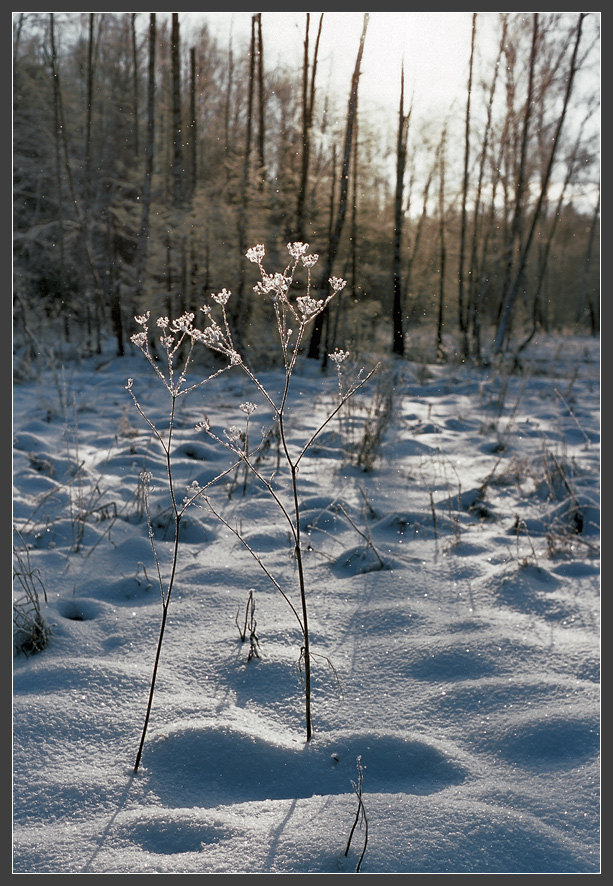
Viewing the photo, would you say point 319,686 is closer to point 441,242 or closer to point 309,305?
point 309,305

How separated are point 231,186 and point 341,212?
5.64 ft

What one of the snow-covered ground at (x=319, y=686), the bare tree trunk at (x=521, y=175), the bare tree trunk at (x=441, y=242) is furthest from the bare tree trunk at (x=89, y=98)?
the snow-covered ground at (x=319, y=686)

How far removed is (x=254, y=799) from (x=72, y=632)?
35.0 inches

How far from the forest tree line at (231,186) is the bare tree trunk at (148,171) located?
3 cm

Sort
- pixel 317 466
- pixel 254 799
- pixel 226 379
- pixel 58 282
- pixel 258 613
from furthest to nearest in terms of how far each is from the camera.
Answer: pixel 58 282
pixel 226 379
pixel 317 466
pixel 258 613
pixel 254 799

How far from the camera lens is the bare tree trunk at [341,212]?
6.83 m

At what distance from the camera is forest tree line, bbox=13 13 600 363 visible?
26.1 feet

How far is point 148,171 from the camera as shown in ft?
24.5

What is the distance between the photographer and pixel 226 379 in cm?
727

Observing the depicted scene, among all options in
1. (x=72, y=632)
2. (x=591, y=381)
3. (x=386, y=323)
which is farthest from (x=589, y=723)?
(x=386, y=323)

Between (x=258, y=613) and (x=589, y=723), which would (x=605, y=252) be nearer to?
(x=589, y=723)

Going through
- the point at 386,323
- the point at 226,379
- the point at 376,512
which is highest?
the point at 386,323

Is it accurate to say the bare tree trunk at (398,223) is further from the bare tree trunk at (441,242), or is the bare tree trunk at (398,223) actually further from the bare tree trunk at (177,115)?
the bare tree trunk at (177,115)

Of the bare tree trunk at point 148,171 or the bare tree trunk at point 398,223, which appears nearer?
the bare tree trunk at point 148,171
